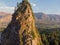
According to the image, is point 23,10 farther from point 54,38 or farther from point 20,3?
point 54,38

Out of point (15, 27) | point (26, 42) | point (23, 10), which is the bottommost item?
point (26, 42)

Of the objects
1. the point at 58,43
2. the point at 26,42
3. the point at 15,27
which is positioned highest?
the point at 15,27

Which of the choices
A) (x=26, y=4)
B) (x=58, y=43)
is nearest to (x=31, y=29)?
(x=26, y=4)

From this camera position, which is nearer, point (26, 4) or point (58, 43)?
point (26, 4)

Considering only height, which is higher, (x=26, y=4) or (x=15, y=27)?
(x=26, y=4)

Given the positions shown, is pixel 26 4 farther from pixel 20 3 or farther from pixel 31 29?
pixel 31 29

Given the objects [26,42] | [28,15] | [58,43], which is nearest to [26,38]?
[26,42]
